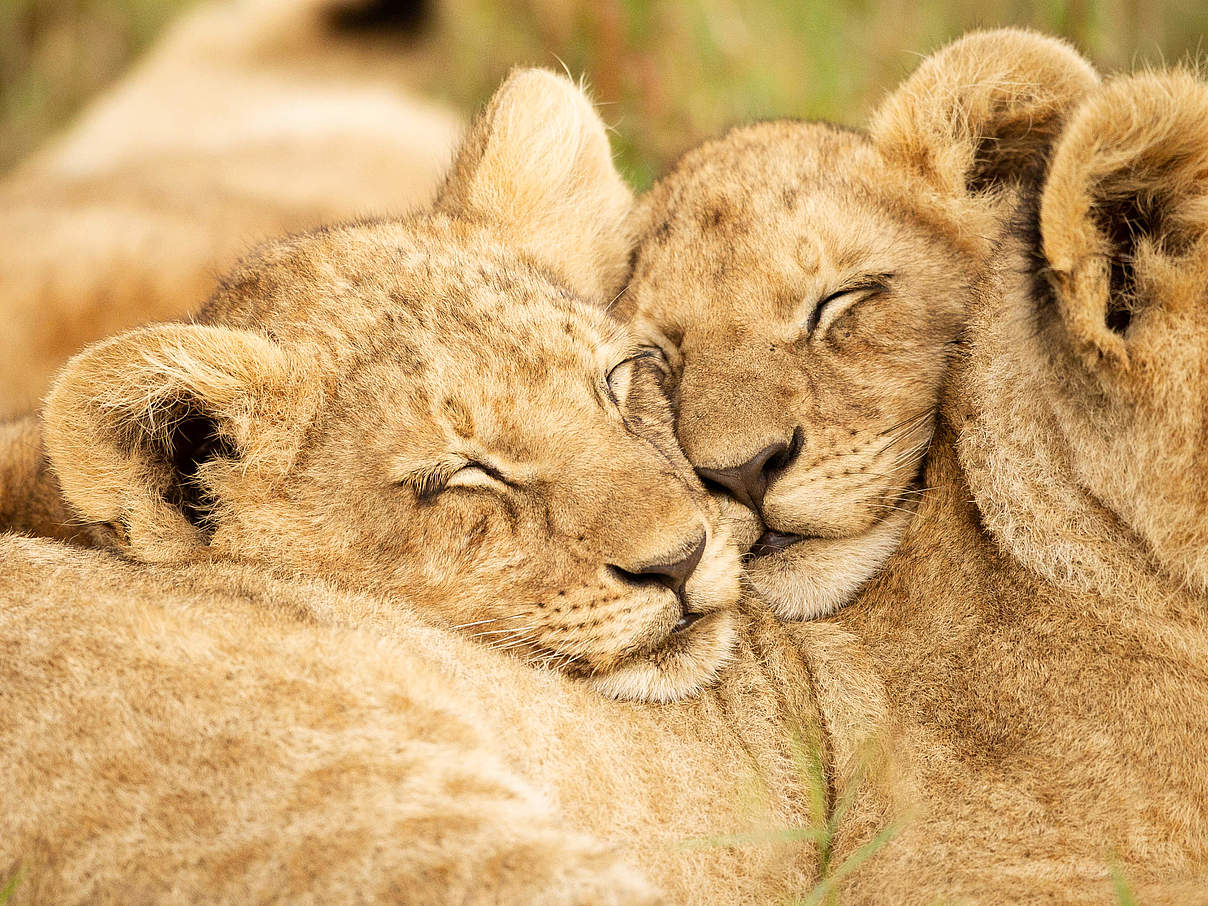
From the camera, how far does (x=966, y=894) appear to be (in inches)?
87.3

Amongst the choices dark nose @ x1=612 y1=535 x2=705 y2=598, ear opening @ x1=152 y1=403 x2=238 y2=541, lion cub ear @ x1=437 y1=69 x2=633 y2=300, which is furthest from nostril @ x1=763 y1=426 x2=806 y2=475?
ear opening @ x1=152 y1=403 x2=238 y2=541

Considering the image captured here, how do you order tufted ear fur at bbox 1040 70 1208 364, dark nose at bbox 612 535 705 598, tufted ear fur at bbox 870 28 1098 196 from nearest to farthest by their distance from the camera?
tufted ear fur at bbox 1040 70 1208 364, dark nose at bbox 612 535 705 598, tufted ear fur at bbox 870 28 1098 196

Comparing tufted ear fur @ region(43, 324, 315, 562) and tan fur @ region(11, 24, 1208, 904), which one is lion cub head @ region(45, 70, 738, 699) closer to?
tufted ear fur @ region(43, 324, 315, 562)

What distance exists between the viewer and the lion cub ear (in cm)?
334

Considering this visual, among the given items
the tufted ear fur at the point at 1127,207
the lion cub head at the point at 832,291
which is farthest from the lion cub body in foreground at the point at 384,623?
the tufted ear fur at the point at 1127,207

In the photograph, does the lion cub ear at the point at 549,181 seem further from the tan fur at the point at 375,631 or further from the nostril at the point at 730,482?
the nostril at the point at 730,482

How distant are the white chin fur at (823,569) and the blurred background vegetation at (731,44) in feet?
8.28

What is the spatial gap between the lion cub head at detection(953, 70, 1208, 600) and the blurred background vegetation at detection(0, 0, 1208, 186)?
265 centimetres

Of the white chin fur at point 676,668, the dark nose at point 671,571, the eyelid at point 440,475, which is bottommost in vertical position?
the white chin fur at point 676,668

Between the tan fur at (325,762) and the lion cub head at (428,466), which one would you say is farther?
the lion cub head at (428,466)

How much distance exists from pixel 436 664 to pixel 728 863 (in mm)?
608

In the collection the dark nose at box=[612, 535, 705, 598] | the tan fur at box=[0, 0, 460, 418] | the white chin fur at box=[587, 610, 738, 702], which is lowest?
the tan fur at box=[0, 0, 460, 418]

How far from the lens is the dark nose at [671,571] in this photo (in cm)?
240

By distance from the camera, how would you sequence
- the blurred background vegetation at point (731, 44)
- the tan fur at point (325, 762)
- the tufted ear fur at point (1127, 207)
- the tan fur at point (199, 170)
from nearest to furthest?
the tan fur at point (325, 762) < the tufted ear fur at point (1127, 207) < the tan fur at point (199, 170) < the blurred background vegetation at point (731, 44)
